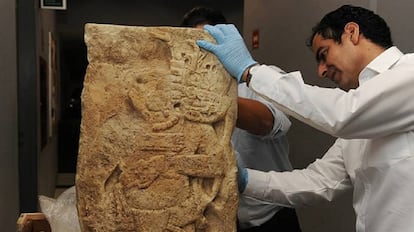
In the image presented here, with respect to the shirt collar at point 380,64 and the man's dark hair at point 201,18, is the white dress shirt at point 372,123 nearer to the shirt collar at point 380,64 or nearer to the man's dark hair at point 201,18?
the shirt collar at point 380,64

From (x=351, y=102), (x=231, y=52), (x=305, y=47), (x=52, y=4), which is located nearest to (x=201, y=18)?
(x=231, y=52)

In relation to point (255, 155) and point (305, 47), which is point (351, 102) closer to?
point (255, 155)

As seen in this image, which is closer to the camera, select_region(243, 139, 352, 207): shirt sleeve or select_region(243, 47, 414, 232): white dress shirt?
select_region(243, 47, 414, 232): white dress shirt

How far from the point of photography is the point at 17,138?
2918 mm

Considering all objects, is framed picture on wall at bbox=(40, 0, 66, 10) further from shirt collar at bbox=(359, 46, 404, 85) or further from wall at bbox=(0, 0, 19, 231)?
shirt collar at bbox=(359, 46, 404, 85)

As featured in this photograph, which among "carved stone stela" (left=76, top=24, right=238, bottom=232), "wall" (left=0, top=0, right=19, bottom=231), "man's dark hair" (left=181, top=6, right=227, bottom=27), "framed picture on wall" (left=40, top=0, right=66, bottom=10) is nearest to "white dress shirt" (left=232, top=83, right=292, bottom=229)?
"man's dark hair" (left=181, top=6, right=227, bottom=27)

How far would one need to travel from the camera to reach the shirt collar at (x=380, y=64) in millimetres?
1703

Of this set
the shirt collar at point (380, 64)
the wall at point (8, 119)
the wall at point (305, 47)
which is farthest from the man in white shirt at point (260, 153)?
the wall at point (8, 119)

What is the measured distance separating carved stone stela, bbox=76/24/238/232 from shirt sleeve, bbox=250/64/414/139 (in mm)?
190

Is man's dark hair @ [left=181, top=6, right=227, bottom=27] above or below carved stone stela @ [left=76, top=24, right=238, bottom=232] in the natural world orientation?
above

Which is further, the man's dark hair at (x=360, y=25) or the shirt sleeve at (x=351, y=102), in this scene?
the man's dark hair at (x=360, y=25)

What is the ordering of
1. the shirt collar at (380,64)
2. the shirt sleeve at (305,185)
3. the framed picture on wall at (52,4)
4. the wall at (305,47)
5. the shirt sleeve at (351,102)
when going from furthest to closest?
the framed picture on wall at (52,4) < the wall at (305,47) < the shirt sleeve at (305,185) < the shirt collar at (380,64) < the shirt sleeve at (351,102)

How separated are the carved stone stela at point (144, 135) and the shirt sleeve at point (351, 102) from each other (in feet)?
0.62

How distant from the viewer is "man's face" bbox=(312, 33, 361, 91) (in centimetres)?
177
